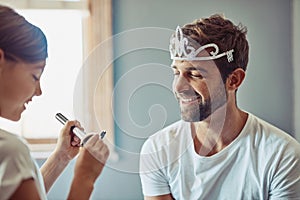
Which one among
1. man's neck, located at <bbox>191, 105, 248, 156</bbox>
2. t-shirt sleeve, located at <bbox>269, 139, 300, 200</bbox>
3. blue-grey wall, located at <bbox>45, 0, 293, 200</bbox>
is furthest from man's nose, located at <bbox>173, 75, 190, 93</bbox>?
blue-grey wall, located at <bbox>45, 0, 293, 200</bbox>

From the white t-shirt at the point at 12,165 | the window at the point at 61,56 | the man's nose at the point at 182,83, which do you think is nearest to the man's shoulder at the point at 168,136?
the man's nose at the point at 182,83

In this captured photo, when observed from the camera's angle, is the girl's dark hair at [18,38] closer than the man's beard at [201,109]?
Yes

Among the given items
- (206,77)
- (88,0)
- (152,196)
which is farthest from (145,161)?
(88,0)

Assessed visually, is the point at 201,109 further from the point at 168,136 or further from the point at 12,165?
the point at 12,165

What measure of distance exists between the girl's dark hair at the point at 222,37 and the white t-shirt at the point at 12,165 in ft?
2.01

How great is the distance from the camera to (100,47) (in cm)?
163

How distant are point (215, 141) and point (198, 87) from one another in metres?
0.15

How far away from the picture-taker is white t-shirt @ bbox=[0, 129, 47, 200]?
638mm

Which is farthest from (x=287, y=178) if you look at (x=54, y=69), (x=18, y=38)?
(x=54, y=69)

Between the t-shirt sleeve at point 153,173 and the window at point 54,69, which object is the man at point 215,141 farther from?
the window at point 54,69

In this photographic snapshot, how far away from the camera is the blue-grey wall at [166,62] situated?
161 centimetres

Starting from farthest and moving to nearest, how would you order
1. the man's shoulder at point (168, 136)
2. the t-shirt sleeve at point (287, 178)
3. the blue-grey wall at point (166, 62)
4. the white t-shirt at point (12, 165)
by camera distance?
the blue-grey wall at point (166, 62) → the man's shoulder at point (168, 136) → the t-shirt sleeve at point (287, 178) → the white t-shirt at point (12, 165)

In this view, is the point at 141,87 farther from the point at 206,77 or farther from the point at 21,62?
the point at 21,62

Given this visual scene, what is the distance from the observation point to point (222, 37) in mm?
1154
